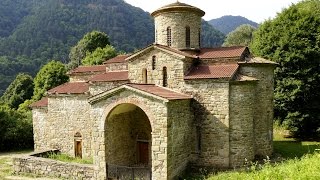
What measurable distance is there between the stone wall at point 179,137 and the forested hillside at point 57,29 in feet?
207

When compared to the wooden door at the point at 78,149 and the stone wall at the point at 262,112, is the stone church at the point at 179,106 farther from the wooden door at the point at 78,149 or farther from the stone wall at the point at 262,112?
the wooden door at the point at 78,149

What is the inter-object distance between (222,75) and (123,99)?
5.01 metres

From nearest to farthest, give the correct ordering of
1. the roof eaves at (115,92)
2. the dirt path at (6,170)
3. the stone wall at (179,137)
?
the roof eaves at (115,92)
the stone wall at (179,137)
the dirt path at (6,170)

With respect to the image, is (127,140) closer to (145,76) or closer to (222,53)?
(145,76)

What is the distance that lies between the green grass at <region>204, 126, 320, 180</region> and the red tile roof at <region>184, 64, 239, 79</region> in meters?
4.52

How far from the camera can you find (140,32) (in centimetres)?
10256

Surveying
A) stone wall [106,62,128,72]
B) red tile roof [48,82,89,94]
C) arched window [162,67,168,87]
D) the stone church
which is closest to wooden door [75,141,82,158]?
the stone church

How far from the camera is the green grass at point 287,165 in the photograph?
330 inches

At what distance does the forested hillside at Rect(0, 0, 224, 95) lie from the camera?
280ft

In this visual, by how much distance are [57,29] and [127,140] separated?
8637 centimetres

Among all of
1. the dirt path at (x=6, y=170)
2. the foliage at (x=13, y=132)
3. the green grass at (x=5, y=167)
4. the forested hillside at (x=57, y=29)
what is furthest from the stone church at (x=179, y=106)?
the forested hillside at (x=57, y=29)

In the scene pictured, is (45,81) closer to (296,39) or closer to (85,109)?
(85,109)

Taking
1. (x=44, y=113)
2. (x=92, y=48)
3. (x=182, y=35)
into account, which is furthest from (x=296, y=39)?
(x=92, y=48)

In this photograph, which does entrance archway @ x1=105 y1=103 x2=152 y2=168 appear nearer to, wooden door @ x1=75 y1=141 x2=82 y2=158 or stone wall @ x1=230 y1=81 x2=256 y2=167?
wooden door @ x1=75 y1=141 x2=82 y2=158
